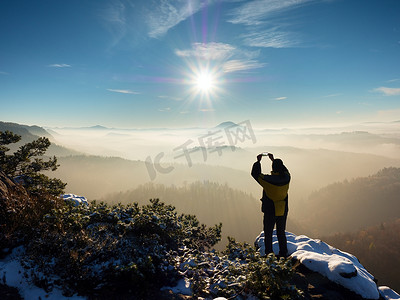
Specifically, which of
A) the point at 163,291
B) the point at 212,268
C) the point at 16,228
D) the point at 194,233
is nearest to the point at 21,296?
the point at 16,228

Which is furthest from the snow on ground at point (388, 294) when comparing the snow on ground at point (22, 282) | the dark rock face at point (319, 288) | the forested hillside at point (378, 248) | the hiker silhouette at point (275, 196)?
the forested hillside at point (378, 248)

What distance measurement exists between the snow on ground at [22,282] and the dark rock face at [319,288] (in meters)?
5.54

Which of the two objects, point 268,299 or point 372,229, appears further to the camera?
point 372,229

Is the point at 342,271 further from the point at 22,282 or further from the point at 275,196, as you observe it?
the point at 22,282

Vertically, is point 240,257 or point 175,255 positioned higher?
point 175,255

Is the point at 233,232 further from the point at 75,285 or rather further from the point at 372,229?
the point at 75,285

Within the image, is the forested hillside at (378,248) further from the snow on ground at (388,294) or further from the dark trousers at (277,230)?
Result: the dark trousers at (277,230)

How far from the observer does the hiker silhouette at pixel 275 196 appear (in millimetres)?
6984

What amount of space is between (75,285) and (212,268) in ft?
11.8

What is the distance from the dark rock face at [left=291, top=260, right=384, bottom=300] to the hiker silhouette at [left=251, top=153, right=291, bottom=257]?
1370mm

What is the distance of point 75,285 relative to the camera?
4516 mm

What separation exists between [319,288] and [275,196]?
2.71m

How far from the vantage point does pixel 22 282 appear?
427 centimetres

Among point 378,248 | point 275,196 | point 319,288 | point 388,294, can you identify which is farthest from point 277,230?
point 378,248
